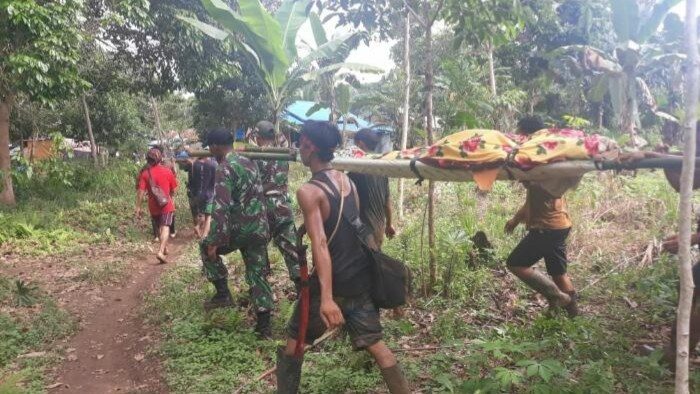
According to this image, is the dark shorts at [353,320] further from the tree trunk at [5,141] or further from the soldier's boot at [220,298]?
the tree trunk at [5,141]

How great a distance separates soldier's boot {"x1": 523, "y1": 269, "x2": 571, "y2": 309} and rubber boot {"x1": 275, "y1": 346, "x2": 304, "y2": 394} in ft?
7.35

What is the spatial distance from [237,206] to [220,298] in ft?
3.88

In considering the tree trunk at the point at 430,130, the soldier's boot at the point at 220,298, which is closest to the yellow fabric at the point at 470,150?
the tree trunk at the point at 430,130

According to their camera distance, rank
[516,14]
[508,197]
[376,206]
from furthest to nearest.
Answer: [508,197] → [376,206] → [516,14]

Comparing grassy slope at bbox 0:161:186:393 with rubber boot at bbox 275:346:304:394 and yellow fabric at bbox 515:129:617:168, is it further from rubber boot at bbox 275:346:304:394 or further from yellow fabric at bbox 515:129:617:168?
yellow fabric at bbox 515:129:617:168

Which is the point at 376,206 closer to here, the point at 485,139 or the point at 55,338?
the point at 485,139

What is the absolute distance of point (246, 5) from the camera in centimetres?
639

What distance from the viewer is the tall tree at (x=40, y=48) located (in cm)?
766

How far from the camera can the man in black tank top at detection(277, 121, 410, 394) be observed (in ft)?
9.62

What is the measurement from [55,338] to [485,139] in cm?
441

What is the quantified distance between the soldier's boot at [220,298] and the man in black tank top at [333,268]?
2.16 meters

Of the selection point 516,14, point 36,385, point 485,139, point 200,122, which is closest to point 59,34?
point 36,385

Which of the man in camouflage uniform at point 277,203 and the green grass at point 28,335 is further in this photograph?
the man in camouflage uniform at point 277,203

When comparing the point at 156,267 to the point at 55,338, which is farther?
the point at 156,267
